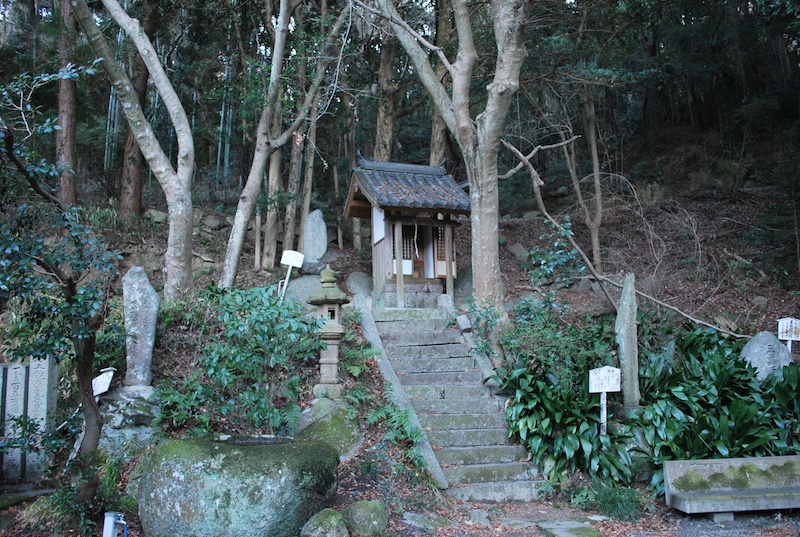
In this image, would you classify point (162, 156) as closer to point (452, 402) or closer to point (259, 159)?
point (259, 159)

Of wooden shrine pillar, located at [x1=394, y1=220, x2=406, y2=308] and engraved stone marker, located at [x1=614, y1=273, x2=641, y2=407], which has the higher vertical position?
wooden shrine pillar, located at [x1=394, y1=220, x2=406, y2=308]

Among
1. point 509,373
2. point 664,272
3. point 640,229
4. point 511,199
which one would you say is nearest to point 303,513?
point 509,373

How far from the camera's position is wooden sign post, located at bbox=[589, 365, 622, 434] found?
6.53 m

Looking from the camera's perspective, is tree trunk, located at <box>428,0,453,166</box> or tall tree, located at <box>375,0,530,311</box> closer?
tall tree, located at <box>375,0,530,311</box>

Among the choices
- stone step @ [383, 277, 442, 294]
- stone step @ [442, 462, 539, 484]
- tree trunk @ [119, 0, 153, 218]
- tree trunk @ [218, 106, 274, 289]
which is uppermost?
tree trunk @ [119, 0, 153, 218]

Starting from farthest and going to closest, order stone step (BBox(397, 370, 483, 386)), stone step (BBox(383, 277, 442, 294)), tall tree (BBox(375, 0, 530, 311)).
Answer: stone step (BBox(383, 277, 442, 294)) → tall tree (BBox(375, 0, 530, 311)) → stone step (BBox(397, 370, 483, 386))

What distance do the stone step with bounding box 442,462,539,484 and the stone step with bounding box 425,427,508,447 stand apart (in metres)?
0.40

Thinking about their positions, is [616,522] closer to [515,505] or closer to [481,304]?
[515,505]

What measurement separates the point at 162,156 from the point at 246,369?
15.3 feet

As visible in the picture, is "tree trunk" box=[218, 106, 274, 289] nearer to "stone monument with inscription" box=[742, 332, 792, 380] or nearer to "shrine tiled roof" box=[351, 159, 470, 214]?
"shrine tiled roof" box=[351, 159, 470, 214]

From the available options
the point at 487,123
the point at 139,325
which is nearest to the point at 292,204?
the point at 487,123

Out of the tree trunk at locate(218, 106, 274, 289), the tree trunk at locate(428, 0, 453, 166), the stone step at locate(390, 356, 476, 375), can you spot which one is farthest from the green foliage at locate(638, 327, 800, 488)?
the tree trunk at locate(428, 0, 453, 166)

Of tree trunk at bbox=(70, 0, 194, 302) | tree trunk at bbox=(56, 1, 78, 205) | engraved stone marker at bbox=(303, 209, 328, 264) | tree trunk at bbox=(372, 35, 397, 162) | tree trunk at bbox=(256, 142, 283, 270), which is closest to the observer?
tree trunk at bbox=(70, 0, 194, 302)

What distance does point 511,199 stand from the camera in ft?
63.9
